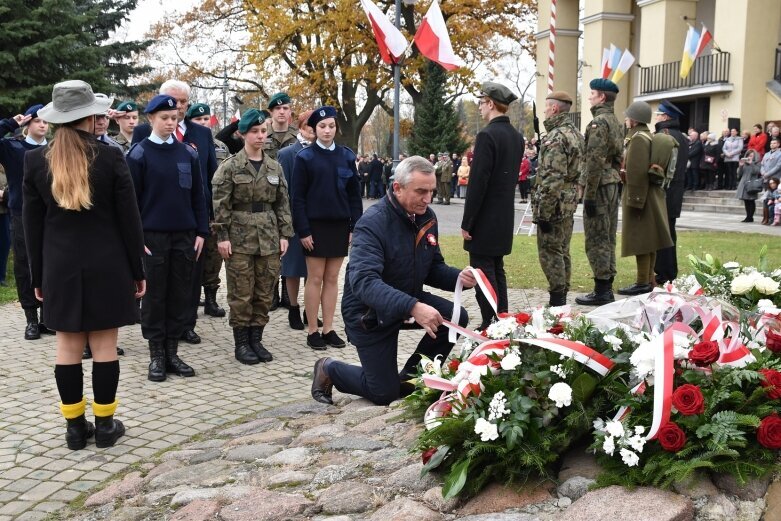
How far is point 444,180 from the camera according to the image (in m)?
29.9

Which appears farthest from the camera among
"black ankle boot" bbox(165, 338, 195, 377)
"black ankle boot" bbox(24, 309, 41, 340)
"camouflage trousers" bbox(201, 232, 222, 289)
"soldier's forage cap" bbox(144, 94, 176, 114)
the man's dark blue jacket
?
"camouflage trousers" bbox(201, 232, 222, 289)

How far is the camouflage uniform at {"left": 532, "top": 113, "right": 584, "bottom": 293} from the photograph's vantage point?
311 inches

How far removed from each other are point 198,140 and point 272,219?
1407 mm

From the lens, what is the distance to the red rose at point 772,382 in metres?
3.31

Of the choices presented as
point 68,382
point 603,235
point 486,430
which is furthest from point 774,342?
point 603,235

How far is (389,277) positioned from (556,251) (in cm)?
346

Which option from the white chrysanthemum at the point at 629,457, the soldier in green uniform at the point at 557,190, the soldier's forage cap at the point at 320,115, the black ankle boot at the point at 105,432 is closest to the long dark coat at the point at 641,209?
the soldier in green uniform at the point at 557,190

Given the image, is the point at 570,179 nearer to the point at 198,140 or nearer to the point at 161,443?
the point at 198,140

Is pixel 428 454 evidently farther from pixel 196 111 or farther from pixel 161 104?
pixel 196 111

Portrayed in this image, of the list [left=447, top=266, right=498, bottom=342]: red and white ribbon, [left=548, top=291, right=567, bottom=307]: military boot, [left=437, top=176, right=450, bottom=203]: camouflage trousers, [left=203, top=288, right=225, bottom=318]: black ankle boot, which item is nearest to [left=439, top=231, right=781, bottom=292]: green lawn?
[left=548, top=291, right=567, bottom=307]: military boot

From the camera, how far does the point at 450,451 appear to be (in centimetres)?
355

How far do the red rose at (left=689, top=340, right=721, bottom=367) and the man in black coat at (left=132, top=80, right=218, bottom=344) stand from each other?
4.70 metres

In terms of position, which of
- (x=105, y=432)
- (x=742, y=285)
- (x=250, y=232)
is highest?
(x=250, y=232)

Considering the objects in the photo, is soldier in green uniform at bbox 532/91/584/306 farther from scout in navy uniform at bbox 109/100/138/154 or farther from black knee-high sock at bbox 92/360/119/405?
black knee-high sock at bbox 92/360/119/405
